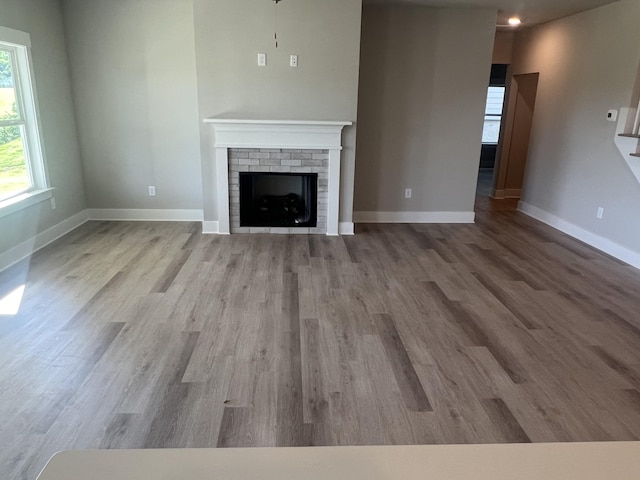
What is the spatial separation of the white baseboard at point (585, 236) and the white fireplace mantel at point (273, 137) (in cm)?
280

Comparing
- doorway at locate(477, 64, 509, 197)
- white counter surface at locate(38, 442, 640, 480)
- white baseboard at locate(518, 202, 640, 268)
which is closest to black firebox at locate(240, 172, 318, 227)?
white baseboard at locate(518, 202, 640, 268)

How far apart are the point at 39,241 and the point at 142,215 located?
130 centimetres

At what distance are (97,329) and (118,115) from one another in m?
3.22

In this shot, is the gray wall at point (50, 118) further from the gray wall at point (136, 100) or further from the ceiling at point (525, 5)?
the ceiling at point (525, 5)

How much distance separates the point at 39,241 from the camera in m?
4.54

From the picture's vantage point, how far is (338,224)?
524 cm

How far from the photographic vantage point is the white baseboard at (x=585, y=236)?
4488mm

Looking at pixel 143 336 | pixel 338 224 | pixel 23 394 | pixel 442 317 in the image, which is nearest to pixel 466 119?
pixel 338 224

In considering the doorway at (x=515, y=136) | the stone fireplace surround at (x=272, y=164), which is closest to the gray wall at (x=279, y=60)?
the stone fireplace surround at (x=272, y=164)

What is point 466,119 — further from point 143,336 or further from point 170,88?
point 143,336

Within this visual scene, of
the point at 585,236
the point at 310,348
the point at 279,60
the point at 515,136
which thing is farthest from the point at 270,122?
the point at 515,136

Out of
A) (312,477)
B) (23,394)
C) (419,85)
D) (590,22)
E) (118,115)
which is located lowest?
(23,394)

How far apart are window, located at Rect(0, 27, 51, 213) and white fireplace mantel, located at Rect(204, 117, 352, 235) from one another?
1.66 meters

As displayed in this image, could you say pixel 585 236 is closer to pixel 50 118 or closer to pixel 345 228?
pixel 345 228
